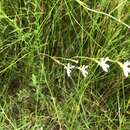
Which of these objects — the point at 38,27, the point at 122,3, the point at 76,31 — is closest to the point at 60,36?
the point at 76,31

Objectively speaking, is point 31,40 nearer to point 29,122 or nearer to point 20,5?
point 20,5

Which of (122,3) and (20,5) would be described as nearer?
(122,3)

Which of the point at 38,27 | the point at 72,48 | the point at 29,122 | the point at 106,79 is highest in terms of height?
the point at 38,27

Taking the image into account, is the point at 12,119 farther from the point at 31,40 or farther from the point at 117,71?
the point at 117,71

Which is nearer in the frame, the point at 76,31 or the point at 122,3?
the point at 122,3

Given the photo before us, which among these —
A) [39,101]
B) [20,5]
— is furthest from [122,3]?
[39,101]

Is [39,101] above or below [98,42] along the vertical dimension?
below
